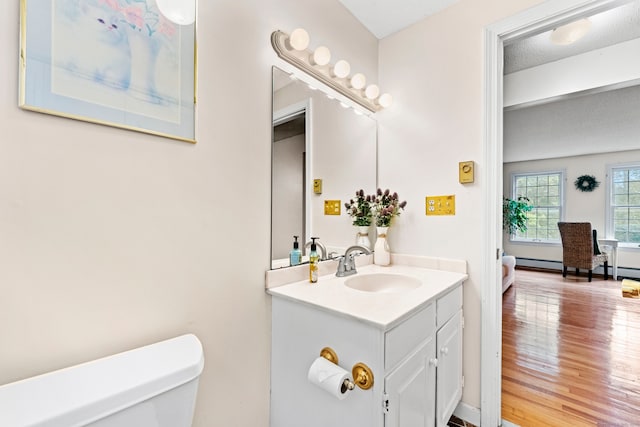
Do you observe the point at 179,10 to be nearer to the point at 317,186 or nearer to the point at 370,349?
the point at 317,186

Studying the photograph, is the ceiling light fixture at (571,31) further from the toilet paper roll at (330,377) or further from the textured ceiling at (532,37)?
the toilet paper roll at (330,377)

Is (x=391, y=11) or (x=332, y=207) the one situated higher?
(x=391, y=11)

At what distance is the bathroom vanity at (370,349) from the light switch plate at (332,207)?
Result: 396 mm

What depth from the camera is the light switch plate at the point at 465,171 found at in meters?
1.52

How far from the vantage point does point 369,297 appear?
3.68 ft

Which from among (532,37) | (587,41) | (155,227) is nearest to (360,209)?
(155,227)

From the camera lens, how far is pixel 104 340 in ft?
2.61

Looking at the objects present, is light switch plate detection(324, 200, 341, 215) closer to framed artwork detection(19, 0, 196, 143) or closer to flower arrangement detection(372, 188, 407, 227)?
flower arrangement detection(372, 188, 407, 227)

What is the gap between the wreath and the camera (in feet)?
17.0

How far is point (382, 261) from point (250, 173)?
1.03 meters

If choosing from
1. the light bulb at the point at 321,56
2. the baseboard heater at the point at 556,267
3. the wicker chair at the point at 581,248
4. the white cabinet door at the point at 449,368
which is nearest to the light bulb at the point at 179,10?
the light bulb at the point at 321,56

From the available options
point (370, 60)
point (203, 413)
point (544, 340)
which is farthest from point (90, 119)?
point (544, 340)

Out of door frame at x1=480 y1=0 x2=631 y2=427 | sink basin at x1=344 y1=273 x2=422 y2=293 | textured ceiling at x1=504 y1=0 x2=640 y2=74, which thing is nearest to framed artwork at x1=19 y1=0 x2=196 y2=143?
sink basin at x1=344 y1=273 x2=422 y2=293

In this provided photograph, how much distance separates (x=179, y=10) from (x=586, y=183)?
6.99 metres
